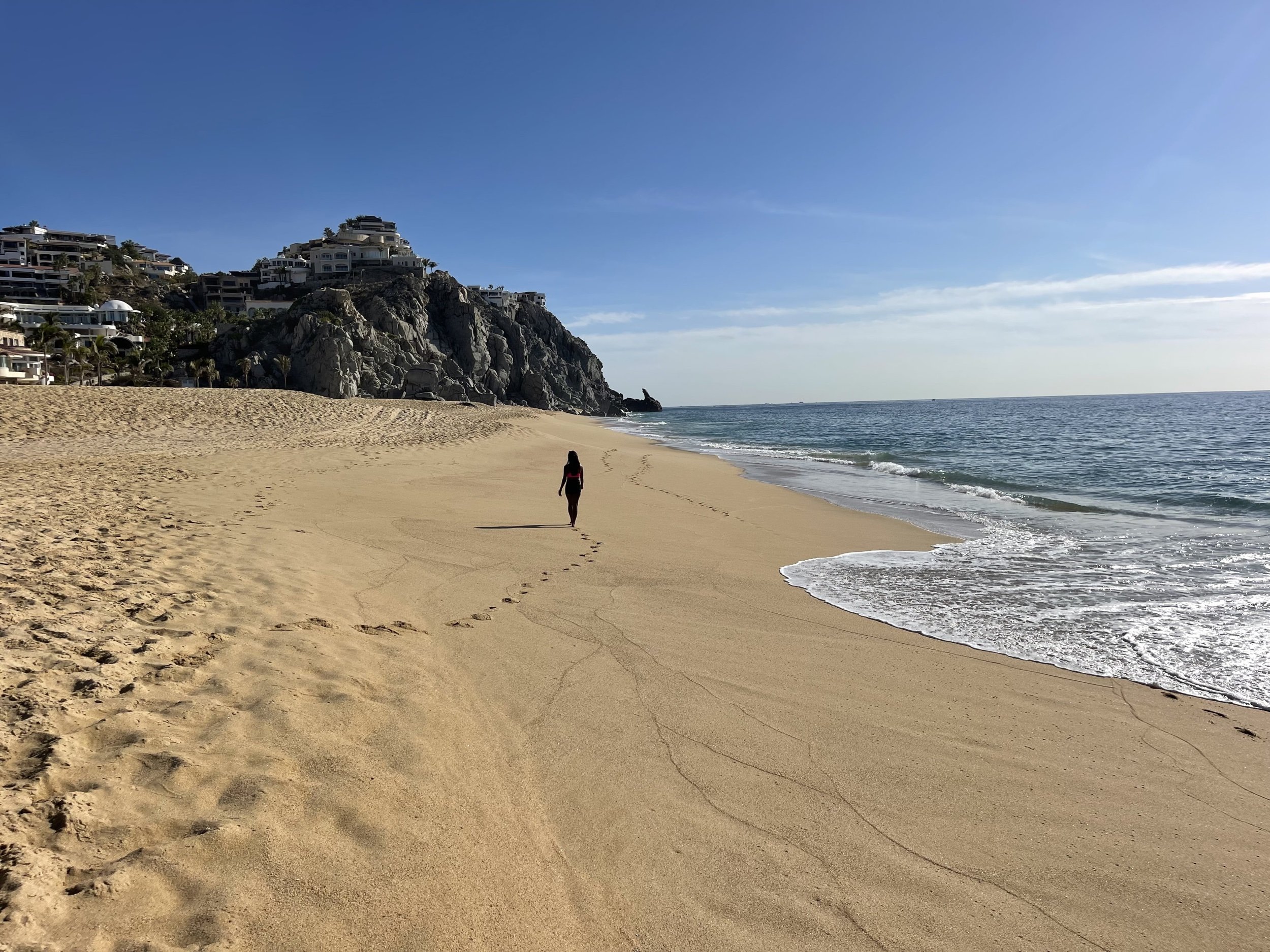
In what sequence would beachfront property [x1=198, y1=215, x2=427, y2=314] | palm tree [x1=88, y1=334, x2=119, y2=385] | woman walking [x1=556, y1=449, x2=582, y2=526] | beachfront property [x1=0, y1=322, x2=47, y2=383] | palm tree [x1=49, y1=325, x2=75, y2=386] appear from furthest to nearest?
beachfront property [x1=198, y1=215, x2=427, y2=314], palm tree [x1=88, y1=334, x2=119, y2=385], palm tree [x1=49, y1=325, x2=75, y2=386], beachfront property [x1=0, y1=322, x2=47, y2=383], woman walking [x1=556, y1=449, x2=582, y2=526]

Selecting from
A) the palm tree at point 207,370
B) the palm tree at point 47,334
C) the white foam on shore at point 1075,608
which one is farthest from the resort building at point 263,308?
the white foam on shore at point 1075,608

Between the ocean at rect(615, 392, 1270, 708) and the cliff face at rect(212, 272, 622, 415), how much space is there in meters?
55.2

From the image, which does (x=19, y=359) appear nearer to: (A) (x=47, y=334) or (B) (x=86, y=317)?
(A) (x=47, y=334)

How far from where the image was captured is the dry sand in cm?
280

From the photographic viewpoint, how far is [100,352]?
186ft

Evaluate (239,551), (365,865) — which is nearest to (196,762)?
(365,865)

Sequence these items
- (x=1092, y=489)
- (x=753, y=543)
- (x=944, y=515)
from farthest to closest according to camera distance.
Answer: (x=1092, y=489) → (x=944, y=515) → (x=753, y=543)

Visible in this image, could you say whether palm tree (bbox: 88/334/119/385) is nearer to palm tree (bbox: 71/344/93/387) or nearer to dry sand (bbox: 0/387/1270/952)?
palm tree (bbox: 71/344/93/387)

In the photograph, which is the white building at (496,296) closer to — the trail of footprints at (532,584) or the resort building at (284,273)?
the resort building at (284,273)

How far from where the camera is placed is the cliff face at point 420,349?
232 ft

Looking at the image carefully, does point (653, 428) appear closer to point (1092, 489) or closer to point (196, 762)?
point (1092, 489)

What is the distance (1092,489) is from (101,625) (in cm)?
2326

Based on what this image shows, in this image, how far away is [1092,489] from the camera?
20000 mm

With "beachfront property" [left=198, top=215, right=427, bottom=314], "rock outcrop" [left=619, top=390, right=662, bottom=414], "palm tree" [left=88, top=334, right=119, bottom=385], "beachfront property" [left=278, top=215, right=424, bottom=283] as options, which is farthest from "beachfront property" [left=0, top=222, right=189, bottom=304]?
"rock outcrop" [left=619, top=390, right=662, bottom=414]
